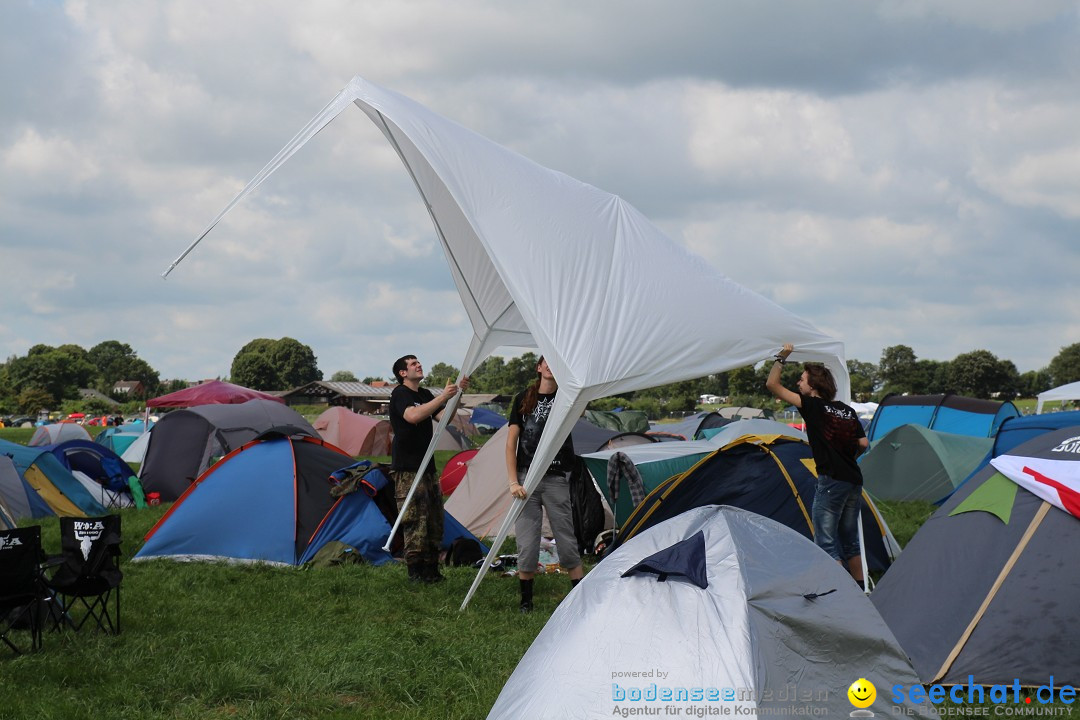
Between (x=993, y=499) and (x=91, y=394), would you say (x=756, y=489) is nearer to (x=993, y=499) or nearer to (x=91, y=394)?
(x=993, y=499)

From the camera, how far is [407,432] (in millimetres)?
7805

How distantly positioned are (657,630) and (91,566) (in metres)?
4.15

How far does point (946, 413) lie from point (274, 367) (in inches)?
2923

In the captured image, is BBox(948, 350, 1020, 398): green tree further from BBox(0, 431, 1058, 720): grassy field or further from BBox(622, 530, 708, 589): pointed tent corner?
BBox(622, 530, 708, 589): pointed tent corner

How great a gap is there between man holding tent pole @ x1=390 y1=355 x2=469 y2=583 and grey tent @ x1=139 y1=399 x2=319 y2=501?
26.5 ft

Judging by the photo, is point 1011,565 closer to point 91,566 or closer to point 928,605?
point 928,605

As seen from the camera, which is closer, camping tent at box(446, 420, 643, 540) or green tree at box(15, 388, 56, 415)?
camping tent at box(446, 420, 643, 540)

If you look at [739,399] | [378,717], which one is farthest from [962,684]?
[739,399]

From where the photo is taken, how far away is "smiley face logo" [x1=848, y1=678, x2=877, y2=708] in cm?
388

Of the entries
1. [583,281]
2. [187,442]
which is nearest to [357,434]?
[187,442]

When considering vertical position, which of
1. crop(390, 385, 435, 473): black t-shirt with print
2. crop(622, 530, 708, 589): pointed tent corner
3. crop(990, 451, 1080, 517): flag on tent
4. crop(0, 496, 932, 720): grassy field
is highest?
crop(390, 385, 435, 473): black t-shirt with print

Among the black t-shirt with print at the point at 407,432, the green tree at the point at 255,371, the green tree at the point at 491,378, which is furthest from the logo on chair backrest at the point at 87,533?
the green tree at the point at 255,371

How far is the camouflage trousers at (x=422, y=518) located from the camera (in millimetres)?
7848

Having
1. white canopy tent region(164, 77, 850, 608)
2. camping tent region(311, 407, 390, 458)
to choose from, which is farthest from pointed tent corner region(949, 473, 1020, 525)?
camping tent region(311, 407, 390, 458)
